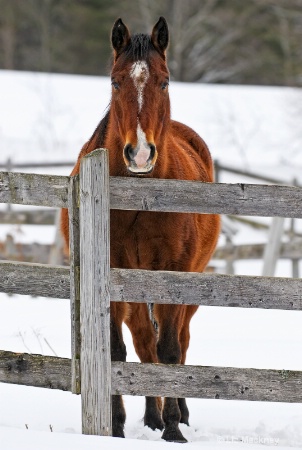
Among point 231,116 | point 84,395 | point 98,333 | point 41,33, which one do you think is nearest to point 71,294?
point 98,333

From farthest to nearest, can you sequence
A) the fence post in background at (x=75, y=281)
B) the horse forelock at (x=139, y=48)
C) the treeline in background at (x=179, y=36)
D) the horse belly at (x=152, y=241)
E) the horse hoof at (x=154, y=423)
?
the treeline in background at (x=179, y=36) → the horse hoof at (x=154, y=423) → the horse belly at (x=152, y=241) → the horse forelock at (x=139, y=48) → the fence post in background at (x=75, y=281)

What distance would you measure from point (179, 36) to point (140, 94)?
30340mm

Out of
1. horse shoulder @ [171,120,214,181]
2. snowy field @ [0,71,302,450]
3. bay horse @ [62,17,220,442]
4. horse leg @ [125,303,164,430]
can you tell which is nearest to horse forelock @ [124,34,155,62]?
bay horse @ [62,17,220,442]

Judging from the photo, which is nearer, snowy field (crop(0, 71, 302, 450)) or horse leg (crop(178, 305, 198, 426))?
snowy field (crop(0, 71, 302, 450))

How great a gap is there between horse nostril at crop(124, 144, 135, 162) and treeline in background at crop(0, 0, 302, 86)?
29516mm

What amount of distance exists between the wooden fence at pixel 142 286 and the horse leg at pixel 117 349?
2.26 ft

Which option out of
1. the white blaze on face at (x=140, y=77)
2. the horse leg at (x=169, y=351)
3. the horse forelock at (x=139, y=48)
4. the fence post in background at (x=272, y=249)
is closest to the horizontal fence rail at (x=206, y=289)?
the horse leg at (x=169, y=351)

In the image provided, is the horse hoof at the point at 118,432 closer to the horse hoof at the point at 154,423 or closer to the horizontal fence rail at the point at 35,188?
the horse hoof at the point at 154,423

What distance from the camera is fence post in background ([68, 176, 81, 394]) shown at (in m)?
4.92

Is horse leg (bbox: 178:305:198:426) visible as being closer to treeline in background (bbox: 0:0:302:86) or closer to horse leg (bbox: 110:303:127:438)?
horse leg (bbox: 110:303:127:438)

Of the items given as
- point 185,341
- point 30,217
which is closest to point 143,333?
point 185,341

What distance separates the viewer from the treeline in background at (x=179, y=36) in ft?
115

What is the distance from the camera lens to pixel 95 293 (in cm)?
487

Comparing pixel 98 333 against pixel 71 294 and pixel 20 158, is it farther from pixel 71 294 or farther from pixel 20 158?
pixel 20 158
